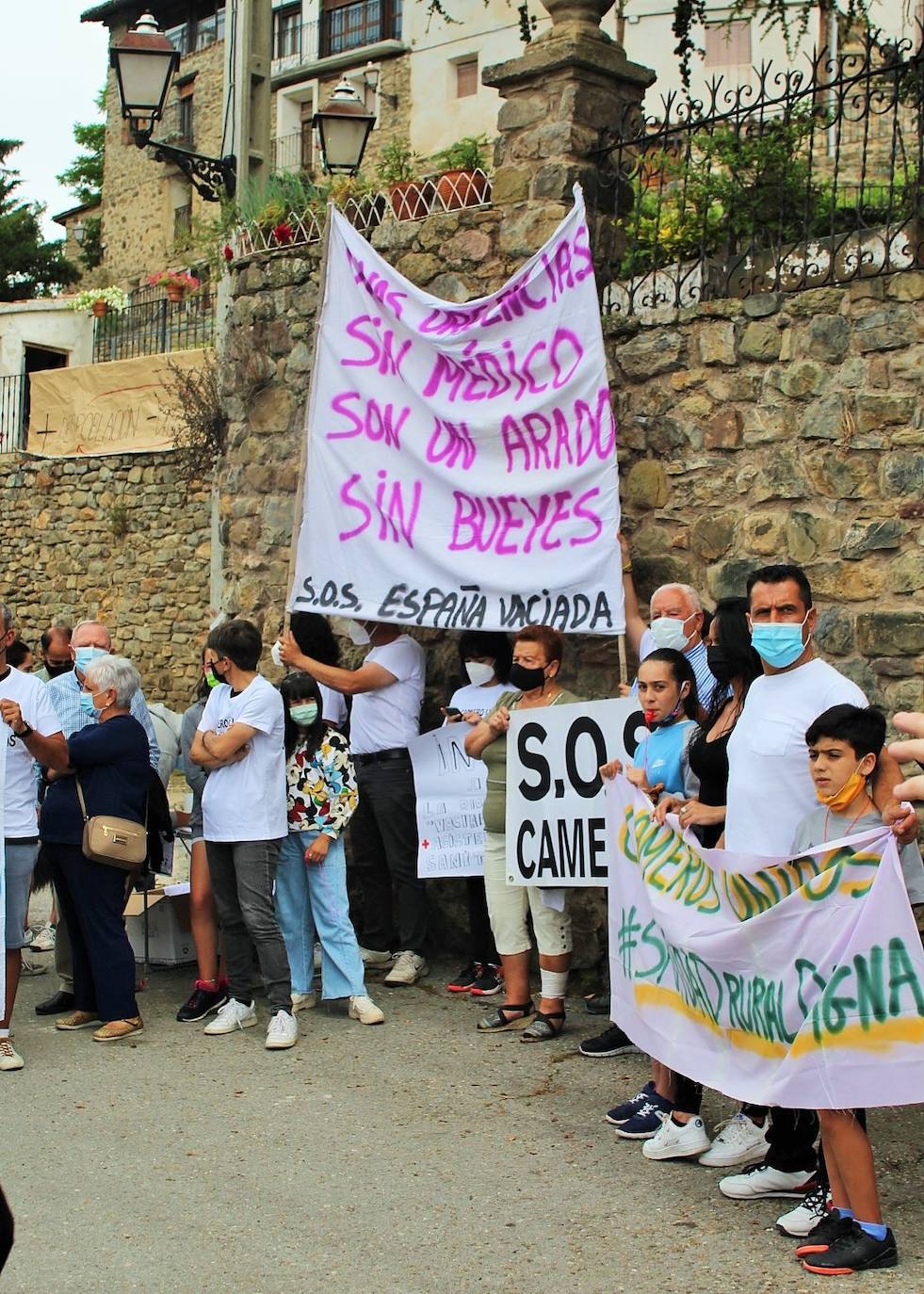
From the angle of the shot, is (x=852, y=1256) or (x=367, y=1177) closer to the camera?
(x=852, y=1256)

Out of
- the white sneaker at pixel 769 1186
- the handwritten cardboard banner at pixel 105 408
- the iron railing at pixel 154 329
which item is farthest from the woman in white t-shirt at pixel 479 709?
the iron railing at pixel 154 329

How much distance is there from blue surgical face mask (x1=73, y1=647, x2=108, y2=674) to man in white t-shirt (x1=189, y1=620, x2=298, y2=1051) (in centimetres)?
86

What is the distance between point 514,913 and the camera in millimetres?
7191

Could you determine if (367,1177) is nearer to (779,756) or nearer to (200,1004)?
(779,756)

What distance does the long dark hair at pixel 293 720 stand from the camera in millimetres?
7461

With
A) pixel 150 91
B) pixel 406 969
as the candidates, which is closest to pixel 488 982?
pixel 406 969

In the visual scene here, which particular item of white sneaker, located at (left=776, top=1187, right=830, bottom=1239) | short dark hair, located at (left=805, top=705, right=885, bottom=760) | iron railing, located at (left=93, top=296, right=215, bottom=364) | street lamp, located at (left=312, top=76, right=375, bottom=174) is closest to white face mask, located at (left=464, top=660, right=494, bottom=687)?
short dark hair, located at (left=805, top=705, right=885, bottom=760)

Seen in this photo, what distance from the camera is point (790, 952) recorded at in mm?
4855

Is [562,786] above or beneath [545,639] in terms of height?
beneath

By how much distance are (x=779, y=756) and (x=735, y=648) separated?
813 mm

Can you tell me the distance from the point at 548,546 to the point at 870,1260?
3.71 m

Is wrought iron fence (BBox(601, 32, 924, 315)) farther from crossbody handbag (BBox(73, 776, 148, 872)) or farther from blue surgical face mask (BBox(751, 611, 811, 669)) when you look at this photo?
crossbody handbag (BBox(73, 776, 148, 872))

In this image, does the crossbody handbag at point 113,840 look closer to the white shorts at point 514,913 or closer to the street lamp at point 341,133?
the white shorts at point 514,913

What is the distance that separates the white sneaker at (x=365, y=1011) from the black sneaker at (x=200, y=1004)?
0.60 m
